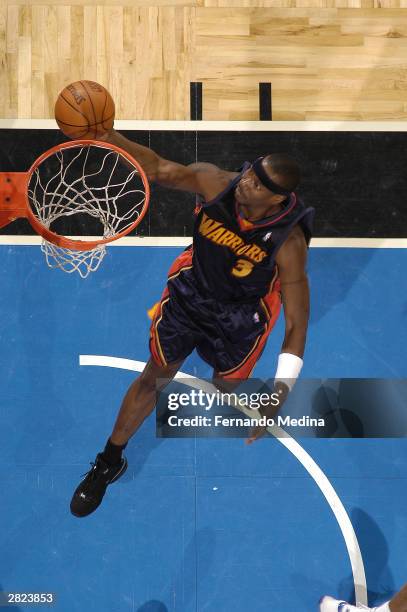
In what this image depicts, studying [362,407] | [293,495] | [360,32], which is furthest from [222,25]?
[293,495]

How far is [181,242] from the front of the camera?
606 centimetres

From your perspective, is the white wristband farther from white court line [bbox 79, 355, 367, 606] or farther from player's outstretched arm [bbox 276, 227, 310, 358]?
white court line [bbox 79, 355, 367, 606]

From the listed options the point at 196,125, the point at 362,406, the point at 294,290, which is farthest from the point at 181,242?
the point at 362,406

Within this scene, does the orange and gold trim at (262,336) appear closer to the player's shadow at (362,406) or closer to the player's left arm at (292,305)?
the player's left arm at (292,305)

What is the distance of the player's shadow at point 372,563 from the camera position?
18.5 feet

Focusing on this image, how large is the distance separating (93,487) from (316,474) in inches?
58.6

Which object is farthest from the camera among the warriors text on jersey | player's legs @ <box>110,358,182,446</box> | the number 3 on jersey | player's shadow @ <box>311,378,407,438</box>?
player's shadow @ <box>311,378,407,438</box>

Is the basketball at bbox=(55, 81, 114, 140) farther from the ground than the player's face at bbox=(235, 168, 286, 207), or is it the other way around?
the basketball at bbox=(55, 81, 114, 140)

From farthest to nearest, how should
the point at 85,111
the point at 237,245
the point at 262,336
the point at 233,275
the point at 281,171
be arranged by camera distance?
the point at 262,336 < the point at 233,275 < the point at 237,245 < the point at 85,111 < the point at 281,171

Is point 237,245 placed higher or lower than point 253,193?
lower

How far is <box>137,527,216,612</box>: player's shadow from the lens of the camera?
221 inches

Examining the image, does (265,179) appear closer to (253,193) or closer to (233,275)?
(253,193)

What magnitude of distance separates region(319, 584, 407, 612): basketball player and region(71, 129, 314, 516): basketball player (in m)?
1.30

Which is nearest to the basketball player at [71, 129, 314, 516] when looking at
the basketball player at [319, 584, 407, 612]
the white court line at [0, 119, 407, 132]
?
the white court line at [0, 119, 407, 132]
